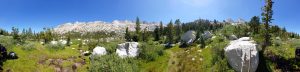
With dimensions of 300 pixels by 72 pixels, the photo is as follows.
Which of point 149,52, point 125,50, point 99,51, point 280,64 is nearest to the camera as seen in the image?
point 280,64

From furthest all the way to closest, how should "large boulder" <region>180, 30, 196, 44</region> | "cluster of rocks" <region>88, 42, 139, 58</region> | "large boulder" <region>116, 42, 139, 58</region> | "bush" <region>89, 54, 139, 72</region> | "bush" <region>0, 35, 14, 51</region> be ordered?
"large boulder" <region>180, 30, 196, 44</region>
"large boulder" <region>116, 42, 139, 58</region>
"cluster of rocks" <region>88, 42, 139, 58</region>
"bush" <region>0, 35, 14, 51</region>
"bush" <region>89, 54, 139, 72</region>

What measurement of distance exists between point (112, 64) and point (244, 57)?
3859 centimetres

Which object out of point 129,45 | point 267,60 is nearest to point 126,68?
point 129,45

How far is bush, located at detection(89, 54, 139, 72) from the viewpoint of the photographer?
3597 inches

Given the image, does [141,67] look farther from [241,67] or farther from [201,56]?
[241,67]

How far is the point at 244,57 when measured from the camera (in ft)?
265

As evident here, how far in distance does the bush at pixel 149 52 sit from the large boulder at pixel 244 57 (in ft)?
106

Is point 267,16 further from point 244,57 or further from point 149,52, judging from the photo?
point 149,52

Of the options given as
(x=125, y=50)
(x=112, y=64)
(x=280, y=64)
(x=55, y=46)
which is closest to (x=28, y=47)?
(x=55, y=46)

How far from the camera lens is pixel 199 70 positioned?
89750 millimetres

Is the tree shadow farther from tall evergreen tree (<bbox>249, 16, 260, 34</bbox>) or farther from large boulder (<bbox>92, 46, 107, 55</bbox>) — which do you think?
tall evergreen tree (<bbox>249, 16, 260, 34</bbox>)

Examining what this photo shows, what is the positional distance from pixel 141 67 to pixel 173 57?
626 inches

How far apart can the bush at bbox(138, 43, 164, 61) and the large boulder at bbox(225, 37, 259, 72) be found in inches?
1273

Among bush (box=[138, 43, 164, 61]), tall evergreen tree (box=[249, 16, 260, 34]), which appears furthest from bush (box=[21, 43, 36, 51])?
tall evergreen tree (box=[249, 16, 260, 34])
